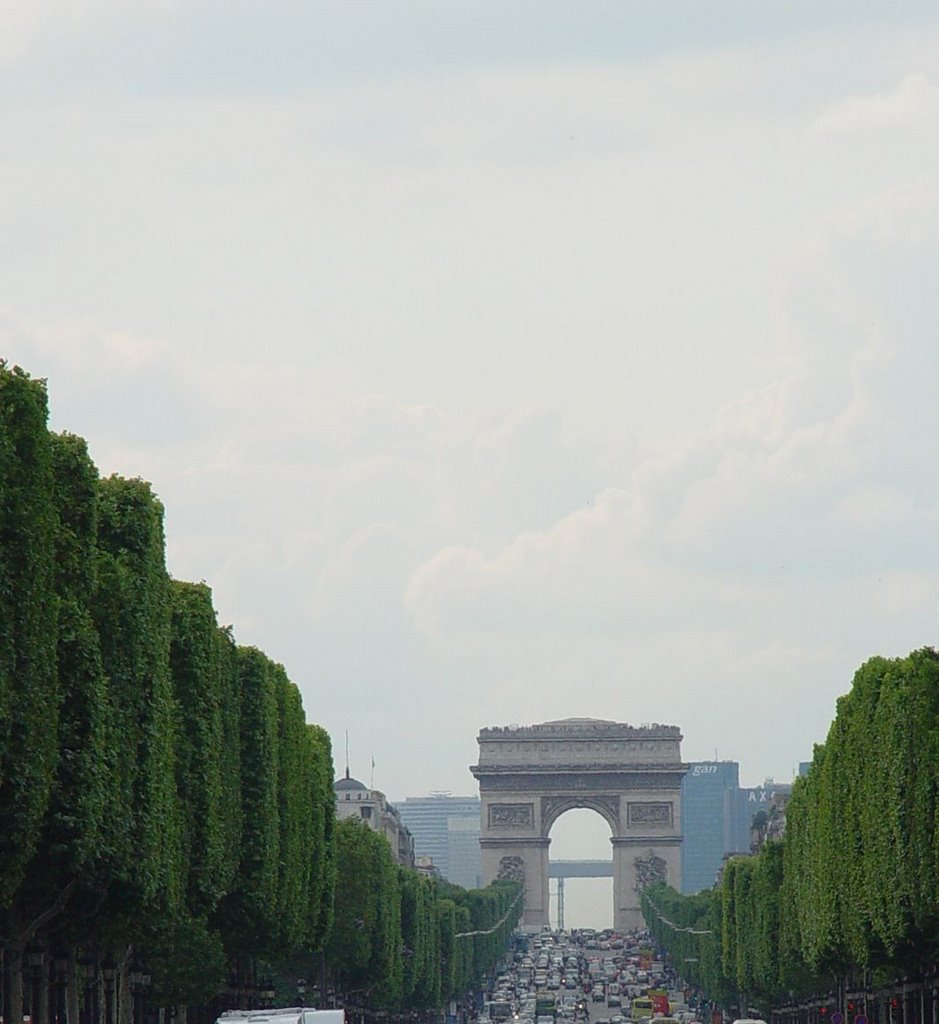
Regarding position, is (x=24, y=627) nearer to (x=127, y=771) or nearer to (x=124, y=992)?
(x=127, y=771)

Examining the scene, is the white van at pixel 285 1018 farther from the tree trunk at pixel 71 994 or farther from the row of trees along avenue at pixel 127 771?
the tree trunk at pixel 71 994

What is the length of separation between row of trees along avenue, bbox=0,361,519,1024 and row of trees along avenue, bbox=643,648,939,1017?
16.6 metres

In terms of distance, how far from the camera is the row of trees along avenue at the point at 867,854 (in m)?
76.0

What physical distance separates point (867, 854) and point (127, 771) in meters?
30.3

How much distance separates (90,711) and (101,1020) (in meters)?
23.8

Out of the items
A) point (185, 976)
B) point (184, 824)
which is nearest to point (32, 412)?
point (184, 824)

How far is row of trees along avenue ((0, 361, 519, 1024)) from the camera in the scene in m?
48.9

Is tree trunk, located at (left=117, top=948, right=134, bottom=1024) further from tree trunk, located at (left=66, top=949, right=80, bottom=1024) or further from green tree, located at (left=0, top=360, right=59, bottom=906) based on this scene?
green tree, located at (left=0, top=360, right=59, bottom=906)

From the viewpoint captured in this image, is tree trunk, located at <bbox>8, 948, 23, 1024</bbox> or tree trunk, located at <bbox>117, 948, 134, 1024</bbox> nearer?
tree trunk, located at <bbox>8, 948, 23, 1024</bbox>

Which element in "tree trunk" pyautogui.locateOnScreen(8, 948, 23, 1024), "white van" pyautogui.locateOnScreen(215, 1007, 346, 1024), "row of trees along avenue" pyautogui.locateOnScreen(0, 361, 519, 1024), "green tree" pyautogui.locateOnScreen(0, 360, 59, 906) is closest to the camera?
"green tree" pyautogui.locateOnScreen(0, 360, 59, 906)

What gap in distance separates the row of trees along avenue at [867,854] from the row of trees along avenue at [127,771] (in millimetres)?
16601

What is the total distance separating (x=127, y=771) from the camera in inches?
2296

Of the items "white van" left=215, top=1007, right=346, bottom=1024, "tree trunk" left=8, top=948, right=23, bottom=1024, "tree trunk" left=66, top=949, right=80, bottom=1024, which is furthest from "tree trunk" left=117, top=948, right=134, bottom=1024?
"tree trunk" left=8, top=948, right=23, bottom=1024

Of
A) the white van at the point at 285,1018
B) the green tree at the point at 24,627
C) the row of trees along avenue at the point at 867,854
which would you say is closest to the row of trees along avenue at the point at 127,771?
the green tree at the point at 24,627
